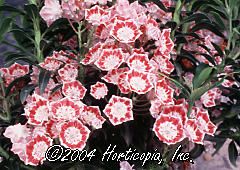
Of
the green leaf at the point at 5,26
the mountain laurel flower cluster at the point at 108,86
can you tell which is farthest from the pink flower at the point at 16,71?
the green leaf at the point at 5,26

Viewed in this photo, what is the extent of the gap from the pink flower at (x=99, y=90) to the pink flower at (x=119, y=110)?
0.04m

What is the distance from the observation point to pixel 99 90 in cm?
91

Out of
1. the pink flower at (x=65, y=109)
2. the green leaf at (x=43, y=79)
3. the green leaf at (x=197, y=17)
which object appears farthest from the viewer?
the green leaf at (x=197, y=17)

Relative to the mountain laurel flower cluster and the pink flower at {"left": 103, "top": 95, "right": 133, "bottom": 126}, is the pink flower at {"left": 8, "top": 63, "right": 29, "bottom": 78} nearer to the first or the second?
the mountain laurel flower cluster

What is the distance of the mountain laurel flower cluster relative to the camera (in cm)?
85

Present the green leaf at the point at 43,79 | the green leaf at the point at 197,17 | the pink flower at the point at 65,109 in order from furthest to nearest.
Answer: the green leaf at the point at 197,17 → the green leaf at the point at 43,79 → the pink flower at the point at 65,109

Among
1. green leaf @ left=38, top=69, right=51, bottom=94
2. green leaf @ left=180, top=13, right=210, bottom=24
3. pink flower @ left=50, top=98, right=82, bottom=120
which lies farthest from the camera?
green leaf @ left=180, top=13, right=210, bottom=24

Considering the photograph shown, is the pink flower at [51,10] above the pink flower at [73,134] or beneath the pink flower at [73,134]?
above

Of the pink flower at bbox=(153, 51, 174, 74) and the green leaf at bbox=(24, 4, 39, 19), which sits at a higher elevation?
the green leaf at bbox=(24, 4, 39, 19)

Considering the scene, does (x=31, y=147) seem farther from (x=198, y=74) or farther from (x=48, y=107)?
(x=198, y=74)

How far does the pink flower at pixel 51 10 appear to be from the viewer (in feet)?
3.27

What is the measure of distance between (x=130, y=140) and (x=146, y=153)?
9 cm

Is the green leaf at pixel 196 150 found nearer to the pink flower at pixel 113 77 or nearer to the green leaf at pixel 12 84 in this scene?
the pink flower at pixel 113 77

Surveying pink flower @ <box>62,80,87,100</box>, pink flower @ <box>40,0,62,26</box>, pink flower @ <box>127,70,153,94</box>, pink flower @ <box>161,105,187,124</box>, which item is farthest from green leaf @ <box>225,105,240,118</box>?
pink flower @ <box>40,0,62,26</box>
